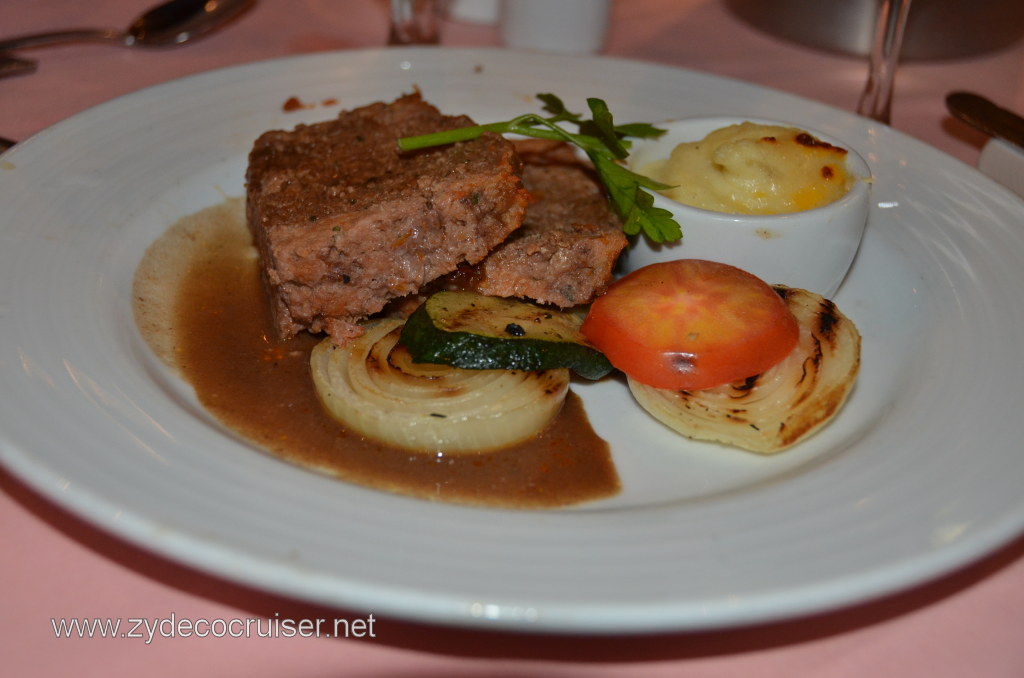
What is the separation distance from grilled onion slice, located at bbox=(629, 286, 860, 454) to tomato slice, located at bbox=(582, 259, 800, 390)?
44 mm

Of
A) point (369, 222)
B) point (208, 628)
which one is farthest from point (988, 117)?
point (208, 628)

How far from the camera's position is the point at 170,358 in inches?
110

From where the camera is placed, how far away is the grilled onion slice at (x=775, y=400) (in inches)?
98.2

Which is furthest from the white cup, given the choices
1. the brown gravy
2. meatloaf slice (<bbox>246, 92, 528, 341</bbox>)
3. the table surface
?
the table surface

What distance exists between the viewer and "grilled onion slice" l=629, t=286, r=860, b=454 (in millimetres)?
2494

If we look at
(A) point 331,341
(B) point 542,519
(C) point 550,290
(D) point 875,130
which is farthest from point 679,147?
(B) point 542,519

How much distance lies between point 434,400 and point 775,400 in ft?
3.21

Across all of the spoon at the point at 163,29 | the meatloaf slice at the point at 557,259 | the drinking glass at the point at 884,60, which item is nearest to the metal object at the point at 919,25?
the drinking glass at the point at 884,60

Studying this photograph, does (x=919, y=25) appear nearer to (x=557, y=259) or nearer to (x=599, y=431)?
(x=557, y=259)

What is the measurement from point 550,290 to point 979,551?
1.46m

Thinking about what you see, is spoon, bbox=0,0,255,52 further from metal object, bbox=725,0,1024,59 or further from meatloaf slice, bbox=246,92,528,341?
metal object, bbox=725,0,1024,59

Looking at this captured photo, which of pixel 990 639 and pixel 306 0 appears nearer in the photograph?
pixel 990 639

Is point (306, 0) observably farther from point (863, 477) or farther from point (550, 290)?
point (863, 477)

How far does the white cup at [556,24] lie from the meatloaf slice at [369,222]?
1.99 m
